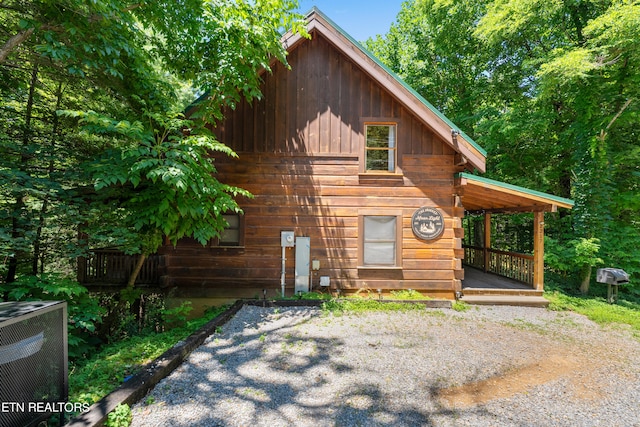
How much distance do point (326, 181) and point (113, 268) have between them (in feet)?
20.7

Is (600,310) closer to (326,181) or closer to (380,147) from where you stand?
(380,147)

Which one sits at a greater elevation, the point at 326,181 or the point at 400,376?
the point at 326,181

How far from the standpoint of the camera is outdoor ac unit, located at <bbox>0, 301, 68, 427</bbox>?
2260 millimetres

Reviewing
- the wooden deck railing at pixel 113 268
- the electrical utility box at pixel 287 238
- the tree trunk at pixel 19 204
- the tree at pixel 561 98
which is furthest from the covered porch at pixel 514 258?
the tree trunk at pixel 19 204

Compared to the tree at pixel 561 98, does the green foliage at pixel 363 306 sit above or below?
below

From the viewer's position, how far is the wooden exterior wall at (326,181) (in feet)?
24.1

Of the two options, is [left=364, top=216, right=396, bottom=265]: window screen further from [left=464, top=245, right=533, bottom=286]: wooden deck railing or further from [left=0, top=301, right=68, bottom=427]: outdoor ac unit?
[left=0, top=301, right=68, bottom=427]: outdoor ac unit

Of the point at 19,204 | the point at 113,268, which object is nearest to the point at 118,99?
the point at 19,204

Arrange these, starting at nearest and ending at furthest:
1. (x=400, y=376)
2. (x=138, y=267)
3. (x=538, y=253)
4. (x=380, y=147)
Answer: (x=400, y=376), (x=138, y=267), (x=380, y=147), (x=538, y=253)

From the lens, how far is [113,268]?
7445 mm

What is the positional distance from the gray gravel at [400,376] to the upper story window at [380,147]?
4.15 meters

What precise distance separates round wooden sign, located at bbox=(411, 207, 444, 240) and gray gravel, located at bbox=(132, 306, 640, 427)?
232cm

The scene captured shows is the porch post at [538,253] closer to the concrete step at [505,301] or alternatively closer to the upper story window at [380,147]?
the concrete step at [505,301]

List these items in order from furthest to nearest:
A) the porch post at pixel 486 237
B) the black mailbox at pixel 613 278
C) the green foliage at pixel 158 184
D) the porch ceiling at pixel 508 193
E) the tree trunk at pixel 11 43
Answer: the porch post at pixel 486 237 → the black mailbox at pixel 613 278 → the porch ceiling at pixel 508 193 → the green foliage at pixel 158 184 → the tree trunk at pixel 11 43
